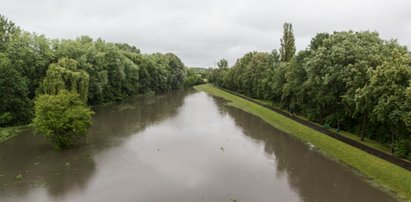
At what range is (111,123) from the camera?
118 ft

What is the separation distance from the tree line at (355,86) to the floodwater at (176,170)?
4.86m

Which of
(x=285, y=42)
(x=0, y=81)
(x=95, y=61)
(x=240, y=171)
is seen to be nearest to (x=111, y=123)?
(x=0, y=81)

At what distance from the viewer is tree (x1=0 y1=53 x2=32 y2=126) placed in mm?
31094

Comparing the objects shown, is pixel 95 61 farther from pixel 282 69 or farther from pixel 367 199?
pixel 367 199

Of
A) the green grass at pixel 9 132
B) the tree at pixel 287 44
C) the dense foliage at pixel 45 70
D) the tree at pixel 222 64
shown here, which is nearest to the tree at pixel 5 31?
the dense foliage at pixel 45 70

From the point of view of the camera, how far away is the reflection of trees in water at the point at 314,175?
16.2 meters

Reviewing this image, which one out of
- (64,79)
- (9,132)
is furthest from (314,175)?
(64,79)

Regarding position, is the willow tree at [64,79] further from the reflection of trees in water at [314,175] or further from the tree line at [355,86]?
the tree line at [355,86]

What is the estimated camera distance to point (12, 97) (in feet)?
104

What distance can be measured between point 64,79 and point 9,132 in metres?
9.60

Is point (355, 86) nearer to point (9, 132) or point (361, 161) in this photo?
point (361, 161)

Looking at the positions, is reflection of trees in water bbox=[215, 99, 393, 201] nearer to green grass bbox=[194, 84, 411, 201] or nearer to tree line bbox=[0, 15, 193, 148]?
green grass bbox=[194, 84, 411, 201]

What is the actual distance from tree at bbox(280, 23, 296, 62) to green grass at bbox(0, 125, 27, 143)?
4624 cm

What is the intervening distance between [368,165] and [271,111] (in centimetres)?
2436
